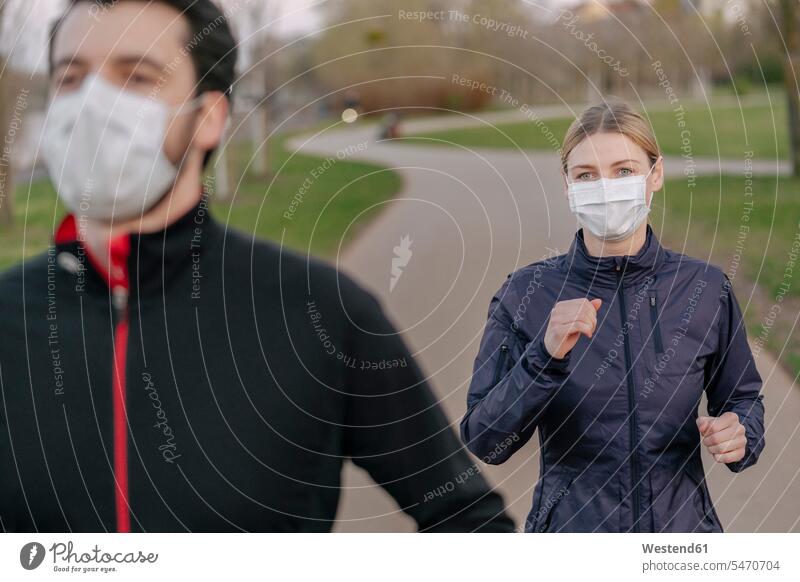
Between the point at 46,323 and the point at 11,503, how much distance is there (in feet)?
1.78

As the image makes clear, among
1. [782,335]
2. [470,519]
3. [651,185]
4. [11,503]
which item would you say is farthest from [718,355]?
[11,503]

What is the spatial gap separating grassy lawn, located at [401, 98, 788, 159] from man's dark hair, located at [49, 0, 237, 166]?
60 centimetres

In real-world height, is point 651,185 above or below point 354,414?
above

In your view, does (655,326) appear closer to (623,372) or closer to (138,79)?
(623,372)

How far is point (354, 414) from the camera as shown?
8.96 feet

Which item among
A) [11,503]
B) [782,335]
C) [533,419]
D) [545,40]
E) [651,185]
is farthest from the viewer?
[782,335]

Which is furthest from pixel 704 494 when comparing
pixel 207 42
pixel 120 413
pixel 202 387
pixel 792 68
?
pixel 792 68

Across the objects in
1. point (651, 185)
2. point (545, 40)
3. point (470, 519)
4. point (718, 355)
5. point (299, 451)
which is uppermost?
point (545, 40)

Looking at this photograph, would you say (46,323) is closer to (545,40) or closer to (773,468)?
(545,40)

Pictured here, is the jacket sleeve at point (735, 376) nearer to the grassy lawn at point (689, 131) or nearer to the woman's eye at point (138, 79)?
the grassy lawn at point (689, 131)

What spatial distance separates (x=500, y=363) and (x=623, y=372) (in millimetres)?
311

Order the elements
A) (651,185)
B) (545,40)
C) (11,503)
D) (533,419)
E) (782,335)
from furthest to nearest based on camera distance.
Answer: (782,335), (545,40), (11,503), (651,185), (533,419)

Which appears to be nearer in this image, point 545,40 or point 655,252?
point 655,252
